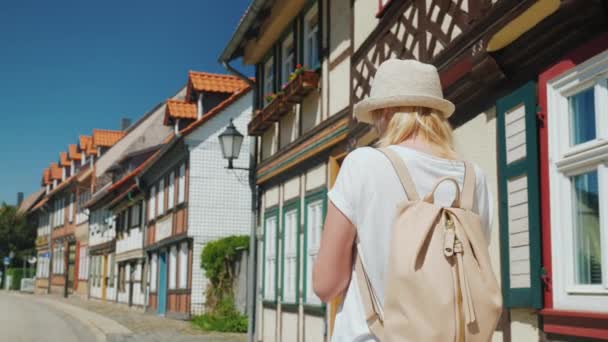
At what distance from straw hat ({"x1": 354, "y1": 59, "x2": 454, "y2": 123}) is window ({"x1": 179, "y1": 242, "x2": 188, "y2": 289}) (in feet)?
72.9

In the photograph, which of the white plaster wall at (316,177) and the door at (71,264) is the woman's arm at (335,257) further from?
the door at (71,264)

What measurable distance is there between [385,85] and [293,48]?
38.5 ft

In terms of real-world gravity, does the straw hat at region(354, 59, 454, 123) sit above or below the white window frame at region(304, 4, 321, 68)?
below

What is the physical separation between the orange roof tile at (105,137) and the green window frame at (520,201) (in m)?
44.1

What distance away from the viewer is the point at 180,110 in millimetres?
27438

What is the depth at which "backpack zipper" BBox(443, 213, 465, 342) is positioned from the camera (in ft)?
6.40

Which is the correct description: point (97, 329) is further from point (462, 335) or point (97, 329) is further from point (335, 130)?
point (462, 335)

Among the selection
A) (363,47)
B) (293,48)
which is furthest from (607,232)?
(293,48)

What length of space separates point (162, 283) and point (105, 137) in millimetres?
23792

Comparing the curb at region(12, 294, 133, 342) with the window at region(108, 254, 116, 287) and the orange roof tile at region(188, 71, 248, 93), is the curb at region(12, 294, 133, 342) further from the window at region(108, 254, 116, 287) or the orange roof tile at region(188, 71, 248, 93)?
the window at region(108, 254, 116, 287)

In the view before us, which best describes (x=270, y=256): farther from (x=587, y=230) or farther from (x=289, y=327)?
(x=587, y=230)

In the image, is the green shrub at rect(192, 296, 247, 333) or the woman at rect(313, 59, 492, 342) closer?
the woman at rect(313, 59, 492, 342)

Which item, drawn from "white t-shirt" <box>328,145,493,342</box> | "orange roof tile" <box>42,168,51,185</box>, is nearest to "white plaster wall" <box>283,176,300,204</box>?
"white t-shirt" <box>328,145,493,342</box>

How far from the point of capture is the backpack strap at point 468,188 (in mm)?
2222
